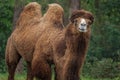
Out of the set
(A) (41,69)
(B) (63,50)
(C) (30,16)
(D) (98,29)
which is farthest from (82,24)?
(D) (98,29)

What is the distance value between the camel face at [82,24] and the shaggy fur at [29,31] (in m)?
1.71

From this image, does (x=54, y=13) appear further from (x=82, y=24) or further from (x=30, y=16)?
(x=82, y=24)

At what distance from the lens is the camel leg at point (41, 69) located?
34.5 feet

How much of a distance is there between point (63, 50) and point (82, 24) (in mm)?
978

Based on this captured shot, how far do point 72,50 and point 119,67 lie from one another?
7.66 meters

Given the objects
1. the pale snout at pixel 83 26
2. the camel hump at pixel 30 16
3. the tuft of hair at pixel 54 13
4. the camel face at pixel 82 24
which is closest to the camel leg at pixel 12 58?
the camel hump at pixel 30 16

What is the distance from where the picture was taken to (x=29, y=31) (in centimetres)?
1182

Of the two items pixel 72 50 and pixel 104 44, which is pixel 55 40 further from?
pixel 104 44

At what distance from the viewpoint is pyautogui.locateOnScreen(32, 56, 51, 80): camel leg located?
34.5ft

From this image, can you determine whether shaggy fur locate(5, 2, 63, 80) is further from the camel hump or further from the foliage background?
the foliage background

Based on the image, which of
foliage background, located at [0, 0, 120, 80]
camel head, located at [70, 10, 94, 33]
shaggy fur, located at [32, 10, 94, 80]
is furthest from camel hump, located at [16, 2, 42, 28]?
foliage background, located at [0, 0, 120, 80]

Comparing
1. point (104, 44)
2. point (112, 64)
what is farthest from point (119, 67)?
point (104, 44)

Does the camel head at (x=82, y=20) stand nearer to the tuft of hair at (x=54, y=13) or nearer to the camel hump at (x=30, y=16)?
the tuft of hair at (x=54, y=13)

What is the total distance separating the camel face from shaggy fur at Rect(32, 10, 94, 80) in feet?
0.06
